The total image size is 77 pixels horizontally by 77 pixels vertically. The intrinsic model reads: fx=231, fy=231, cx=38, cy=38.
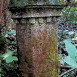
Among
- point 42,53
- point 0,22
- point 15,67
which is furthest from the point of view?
point 0,22

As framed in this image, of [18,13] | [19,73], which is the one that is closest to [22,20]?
[18,13]

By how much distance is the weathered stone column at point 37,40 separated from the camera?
1887 millimetres

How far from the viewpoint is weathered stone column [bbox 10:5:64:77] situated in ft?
6.19

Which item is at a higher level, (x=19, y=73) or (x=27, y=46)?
(x=27, y=46)

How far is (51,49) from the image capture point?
6.66 feet

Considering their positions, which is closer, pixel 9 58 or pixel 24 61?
pixel 9 58

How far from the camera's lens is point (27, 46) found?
1.96 metres

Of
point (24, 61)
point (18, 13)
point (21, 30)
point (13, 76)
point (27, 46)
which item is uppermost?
point (18, 13)

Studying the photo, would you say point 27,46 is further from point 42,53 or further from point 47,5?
point 47,5

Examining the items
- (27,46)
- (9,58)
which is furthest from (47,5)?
(9,58)

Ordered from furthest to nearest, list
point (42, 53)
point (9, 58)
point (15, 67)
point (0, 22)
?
1. point (0, 22)
2. point (15, 67)
3. point (42, 53)
4. point (9, 58)

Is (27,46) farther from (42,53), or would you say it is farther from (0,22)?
(0,22)

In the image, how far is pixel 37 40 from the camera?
194 cm

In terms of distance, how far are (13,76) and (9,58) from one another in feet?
1.43
